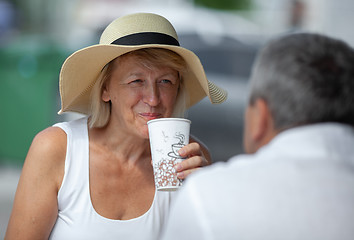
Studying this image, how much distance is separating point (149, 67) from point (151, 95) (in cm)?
15

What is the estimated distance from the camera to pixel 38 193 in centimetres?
255

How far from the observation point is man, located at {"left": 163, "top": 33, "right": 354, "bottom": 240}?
1.42 metres

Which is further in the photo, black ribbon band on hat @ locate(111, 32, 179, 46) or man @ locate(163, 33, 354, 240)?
black ribbon band on hat @ locate(111, 32, 179, 46)

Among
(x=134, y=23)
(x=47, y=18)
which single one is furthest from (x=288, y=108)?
(x=47, y=18)

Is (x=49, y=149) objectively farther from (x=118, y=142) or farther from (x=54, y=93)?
(x=54, y=93)

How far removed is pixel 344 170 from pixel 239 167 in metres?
0.28

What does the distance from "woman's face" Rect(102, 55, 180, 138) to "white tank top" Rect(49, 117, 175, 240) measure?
0.31 m

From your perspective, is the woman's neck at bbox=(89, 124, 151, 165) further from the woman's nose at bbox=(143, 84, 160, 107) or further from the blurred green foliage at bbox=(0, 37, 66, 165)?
the blurred green foliage at bbox=(0, 37, 66, 165)

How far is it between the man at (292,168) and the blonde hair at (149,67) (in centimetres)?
119

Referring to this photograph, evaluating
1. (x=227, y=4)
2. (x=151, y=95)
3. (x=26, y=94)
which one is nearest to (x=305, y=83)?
(x=151, y=95)

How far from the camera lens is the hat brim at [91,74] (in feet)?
Answer: 8.71

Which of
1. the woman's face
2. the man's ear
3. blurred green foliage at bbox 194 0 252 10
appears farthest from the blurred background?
blurred green foliage at bbox 194 0 252 10

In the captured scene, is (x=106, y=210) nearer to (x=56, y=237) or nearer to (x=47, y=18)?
(x=56, y=237)

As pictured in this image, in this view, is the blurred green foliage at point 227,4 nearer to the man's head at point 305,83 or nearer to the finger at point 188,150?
the finger at point 188,150
